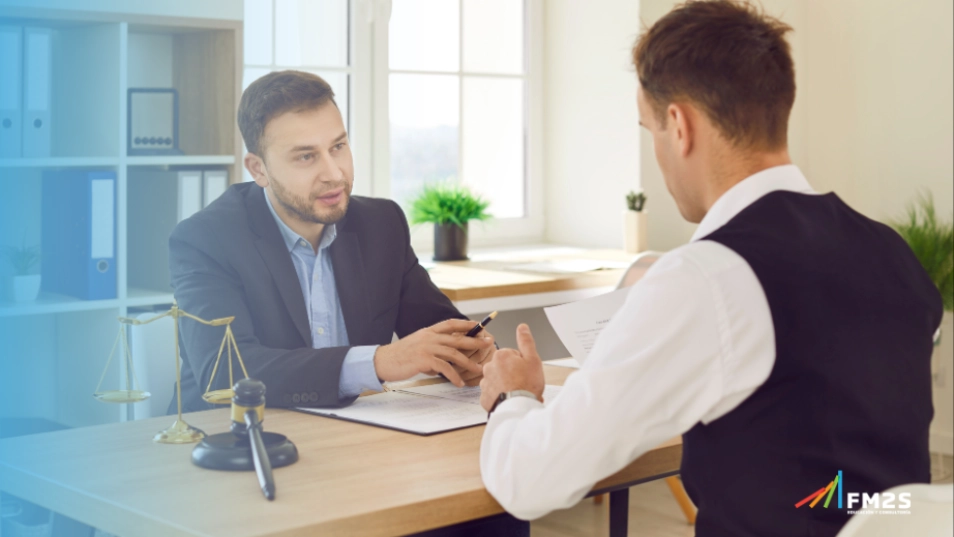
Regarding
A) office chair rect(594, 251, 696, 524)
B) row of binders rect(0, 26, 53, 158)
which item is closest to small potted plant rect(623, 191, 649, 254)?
office chair rect(594, 251, 696, 524)

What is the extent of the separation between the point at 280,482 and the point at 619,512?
639 millimetres

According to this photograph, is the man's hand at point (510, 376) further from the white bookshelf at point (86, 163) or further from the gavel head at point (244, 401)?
the white bookshelf at point (86, 163)

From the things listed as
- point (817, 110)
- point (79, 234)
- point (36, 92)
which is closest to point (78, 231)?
point (79, 234)

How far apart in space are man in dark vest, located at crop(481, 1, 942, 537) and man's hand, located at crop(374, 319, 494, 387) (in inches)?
20.2

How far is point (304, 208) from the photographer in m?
2.21

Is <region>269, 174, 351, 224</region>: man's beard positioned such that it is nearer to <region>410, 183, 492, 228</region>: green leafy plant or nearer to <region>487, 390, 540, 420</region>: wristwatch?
<region>487, 390, 540, 420</region>: wristwatch

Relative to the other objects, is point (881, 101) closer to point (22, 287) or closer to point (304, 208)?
point (304, 208)

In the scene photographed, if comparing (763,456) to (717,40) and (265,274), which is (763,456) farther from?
(265,274)

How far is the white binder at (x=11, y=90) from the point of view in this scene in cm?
254

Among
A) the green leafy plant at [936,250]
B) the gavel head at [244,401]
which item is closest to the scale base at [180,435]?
the gavel head at [244,401]

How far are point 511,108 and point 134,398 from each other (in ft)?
9.78

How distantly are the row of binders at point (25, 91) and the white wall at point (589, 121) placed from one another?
2.23m

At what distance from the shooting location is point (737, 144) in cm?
130

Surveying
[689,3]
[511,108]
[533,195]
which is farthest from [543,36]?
[689,3]
